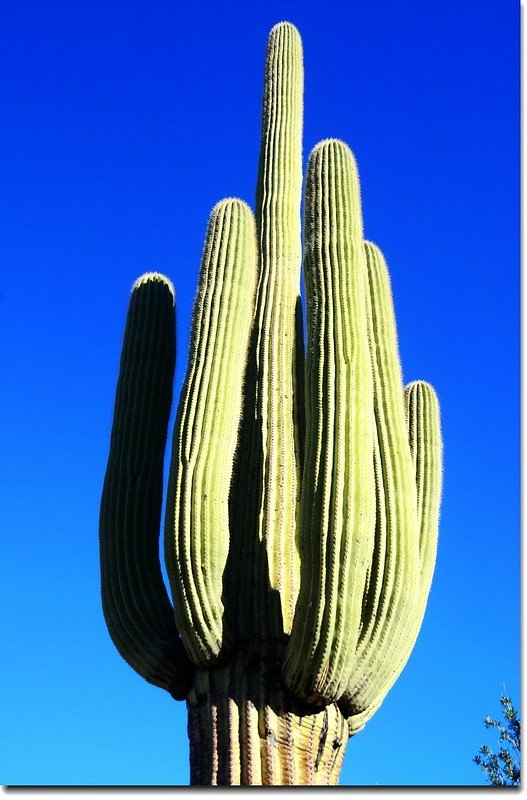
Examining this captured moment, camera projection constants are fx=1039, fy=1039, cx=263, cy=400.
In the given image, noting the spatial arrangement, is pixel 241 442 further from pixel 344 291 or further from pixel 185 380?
pixel 344 291

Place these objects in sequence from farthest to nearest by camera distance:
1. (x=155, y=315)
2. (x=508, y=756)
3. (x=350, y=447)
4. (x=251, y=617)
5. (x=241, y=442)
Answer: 1. (x=508, y=756)
2. (x=155, y=315)
3. (x=241, y=442)
4. (x=251, y=617)
5. (x=350, y=447)

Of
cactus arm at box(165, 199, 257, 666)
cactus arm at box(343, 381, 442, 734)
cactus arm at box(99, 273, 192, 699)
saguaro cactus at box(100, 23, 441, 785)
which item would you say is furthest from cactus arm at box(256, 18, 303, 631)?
cactus arm at box(343, 381, 442, 734)

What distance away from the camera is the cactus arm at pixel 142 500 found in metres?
6.25

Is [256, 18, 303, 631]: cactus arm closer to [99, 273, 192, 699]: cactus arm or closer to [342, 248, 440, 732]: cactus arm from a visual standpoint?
[342, 248, 440, 732]: cactus arm

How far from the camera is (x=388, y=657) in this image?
5.89m

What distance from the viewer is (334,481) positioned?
5.64 metres

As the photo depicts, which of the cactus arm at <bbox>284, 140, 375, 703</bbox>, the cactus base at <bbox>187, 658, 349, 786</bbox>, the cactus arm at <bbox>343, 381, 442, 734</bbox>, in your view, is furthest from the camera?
the cactus arm at <bbox>343, 381, 442, 734</bbox>

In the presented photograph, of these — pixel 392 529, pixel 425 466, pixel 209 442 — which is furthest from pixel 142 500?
pixel 425 466

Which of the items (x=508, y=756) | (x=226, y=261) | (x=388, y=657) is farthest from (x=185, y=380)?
(x=508, y=756)

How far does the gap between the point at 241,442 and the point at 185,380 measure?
577 mm

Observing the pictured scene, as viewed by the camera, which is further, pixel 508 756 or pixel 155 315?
pixel 508 756

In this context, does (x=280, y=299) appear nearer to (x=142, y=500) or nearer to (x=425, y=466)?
(x=425, y=466)

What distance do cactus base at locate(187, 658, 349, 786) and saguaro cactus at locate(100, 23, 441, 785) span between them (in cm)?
1

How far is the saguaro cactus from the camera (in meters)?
5.68
